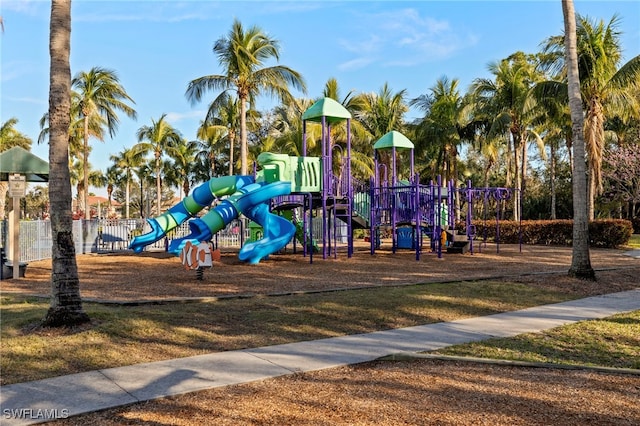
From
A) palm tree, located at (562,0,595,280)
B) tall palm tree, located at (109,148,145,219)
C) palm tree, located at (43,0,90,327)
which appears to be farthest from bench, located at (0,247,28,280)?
tall palm tree, located at (109,148,145,219)

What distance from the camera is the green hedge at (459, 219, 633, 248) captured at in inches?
926

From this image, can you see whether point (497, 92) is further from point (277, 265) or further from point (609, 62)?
point (277, 265)

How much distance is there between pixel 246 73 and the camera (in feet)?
80.2

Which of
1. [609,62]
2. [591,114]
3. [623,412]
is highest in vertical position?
[609,62]

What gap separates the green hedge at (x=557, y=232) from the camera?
23.5 meters

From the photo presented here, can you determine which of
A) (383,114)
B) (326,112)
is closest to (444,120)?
(383,114)

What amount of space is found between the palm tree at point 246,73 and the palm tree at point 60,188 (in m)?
17.2

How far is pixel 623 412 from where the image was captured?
424 centimetres

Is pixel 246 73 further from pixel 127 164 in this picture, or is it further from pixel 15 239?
pixel 127 164

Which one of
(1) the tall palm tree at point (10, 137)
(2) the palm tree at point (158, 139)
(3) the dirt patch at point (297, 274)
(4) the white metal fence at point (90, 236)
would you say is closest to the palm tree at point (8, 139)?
(1) the tall palm tree at point (10, 137)

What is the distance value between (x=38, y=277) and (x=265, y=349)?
31.8ft

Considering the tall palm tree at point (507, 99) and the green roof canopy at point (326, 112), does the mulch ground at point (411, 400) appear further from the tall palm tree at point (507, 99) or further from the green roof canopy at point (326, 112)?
the tall palm tree at point (507, 99)

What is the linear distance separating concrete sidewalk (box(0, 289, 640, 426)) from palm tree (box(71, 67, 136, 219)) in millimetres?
25323

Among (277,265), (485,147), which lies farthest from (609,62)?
(277,265)
